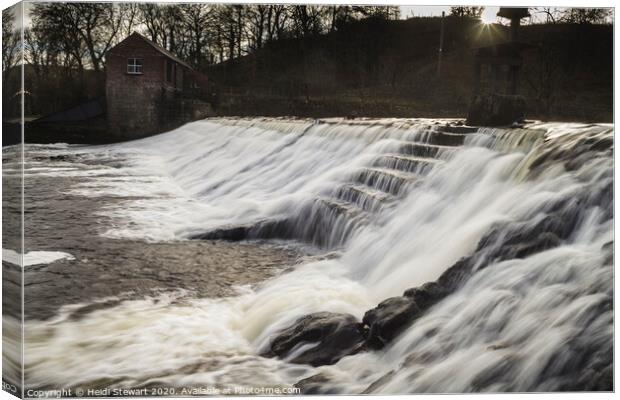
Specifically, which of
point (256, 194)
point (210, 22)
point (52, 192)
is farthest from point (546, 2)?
point (52, 192)

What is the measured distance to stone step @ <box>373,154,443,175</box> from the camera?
5754mm

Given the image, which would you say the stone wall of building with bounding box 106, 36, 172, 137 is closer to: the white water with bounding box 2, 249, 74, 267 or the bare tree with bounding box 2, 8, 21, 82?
the bare tree with bounding box 2, 8, 21, 82

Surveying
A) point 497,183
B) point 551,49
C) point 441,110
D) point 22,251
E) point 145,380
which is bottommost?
point 145,380

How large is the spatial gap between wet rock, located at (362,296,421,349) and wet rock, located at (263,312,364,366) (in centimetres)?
8

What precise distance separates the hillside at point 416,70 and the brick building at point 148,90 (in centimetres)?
22

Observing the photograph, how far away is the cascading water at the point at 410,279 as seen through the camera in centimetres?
371

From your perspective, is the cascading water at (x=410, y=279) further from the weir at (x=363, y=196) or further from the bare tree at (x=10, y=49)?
the bare tree at (x=10, y=49)

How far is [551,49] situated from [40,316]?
367cm

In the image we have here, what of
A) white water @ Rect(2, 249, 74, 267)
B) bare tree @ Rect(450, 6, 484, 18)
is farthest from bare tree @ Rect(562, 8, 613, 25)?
white water @ Rect(2, 249, 74, 267)

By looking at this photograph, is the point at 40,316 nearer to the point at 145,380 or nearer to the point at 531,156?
the point at 145,380

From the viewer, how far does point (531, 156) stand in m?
4.92

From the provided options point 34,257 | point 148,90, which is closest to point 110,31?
point 148,90

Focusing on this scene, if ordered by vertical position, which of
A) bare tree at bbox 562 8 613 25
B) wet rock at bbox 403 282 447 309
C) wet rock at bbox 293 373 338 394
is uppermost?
bare tree at bbox 562 8 613 25

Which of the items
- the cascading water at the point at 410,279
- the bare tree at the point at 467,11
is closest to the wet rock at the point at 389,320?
the cascading water at the point at 410,279
